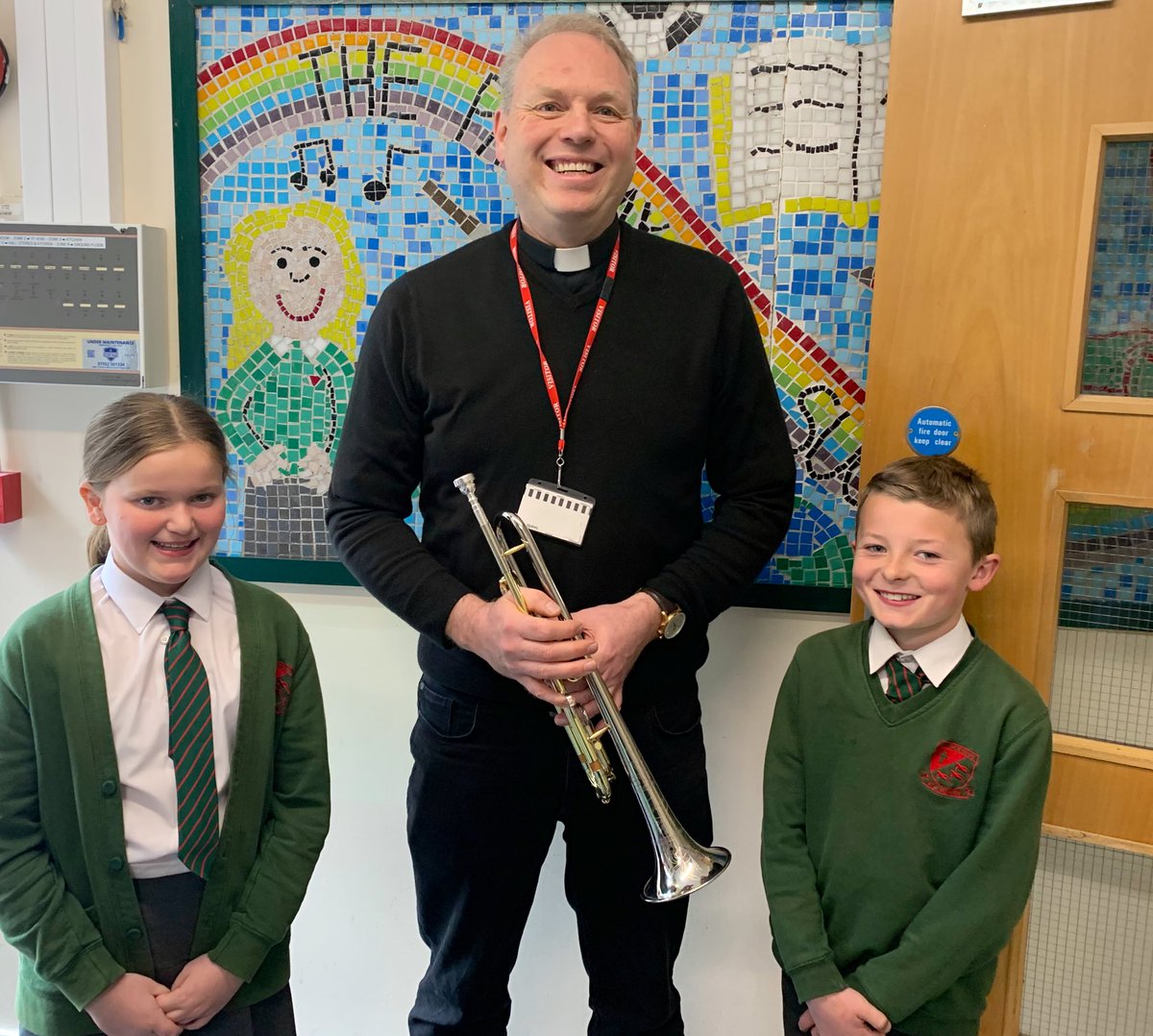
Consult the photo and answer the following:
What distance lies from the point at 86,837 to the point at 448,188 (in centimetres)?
140

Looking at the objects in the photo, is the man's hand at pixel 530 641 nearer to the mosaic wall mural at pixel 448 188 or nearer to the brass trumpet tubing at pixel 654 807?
the brass trumpet tubing at pixel 654 807

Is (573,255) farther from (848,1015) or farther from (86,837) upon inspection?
(848,1015)

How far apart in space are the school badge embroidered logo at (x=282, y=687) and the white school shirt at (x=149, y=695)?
70mm

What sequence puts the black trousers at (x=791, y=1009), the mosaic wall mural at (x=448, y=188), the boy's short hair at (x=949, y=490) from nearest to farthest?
the boy's short hair at (x=949, y=490) < the black trousers at (x=791, y=1009) < the mosaic wall mural at (x=448, y=188)

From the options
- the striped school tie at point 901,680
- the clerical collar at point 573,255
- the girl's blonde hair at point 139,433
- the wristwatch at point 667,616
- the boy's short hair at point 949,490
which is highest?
the clerical collar at point 573,255

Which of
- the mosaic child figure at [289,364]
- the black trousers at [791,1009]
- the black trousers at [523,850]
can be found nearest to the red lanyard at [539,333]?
the black trousers at [523,850]

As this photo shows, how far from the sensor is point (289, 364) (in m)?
2.25

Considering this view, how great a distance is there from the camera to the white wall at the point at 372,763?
7.29 ft

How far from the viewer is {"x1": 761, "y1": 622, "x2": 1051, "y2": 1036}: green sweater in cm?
154

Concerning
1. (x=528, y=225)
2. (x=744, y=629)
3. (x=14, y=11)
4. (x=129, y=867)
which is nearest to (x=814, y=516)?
(x=744, y=629)

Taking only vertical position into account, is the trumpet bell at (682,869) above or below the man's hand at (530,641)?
below

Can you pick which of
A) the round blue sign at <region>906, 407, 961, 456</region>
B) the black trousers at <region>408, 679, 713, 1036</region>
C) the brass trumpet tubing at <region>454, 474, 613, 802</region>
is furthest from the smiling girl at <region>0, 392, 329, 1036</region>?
the round blue sign at <region>906, 407, 961, 456</region>

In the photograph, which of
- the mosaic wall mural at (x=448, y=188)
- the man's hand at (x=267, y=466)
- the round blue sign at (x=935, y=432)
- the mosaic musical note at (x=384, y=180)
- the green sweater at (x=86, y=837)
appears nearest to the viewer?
the green sweater at (x=86, y=837)

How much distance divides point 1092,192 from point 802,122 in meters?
0.57
